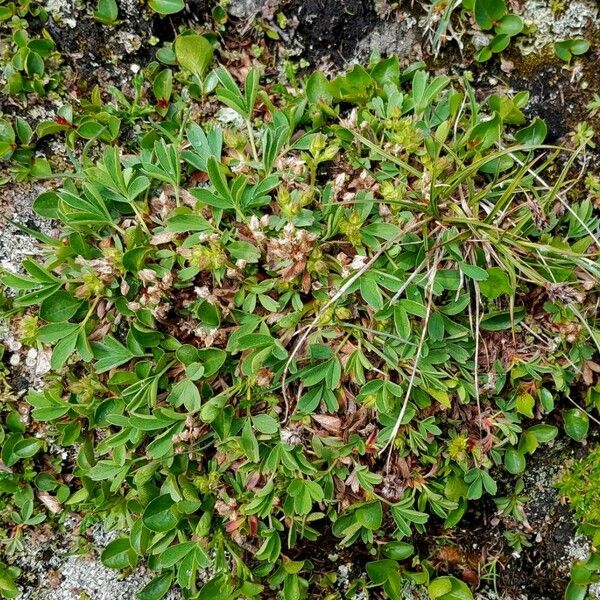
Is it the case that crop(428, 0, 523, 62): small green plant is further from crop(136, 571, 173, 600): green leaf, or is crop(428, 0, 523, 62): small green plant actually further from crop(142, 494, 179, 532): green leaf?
crop(136, 571, 173, 600): green leaf

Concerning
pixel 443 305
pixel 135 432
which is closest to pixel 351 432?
pixel 443 305

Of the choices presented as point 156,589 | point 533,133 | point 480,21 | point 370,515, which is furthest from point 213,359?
point 480,21

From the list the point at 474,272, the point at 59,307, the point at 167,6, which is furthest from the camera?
the point at 167,6

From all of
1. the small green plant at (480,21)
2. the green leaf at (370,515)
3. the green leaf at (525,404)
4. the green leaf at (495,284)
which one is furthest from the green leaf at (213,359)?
the small green plant at (480,21)

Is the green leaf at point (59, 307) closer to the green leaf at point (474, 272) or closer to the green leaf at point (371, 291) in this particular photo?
the green leaf at point (371, 291)

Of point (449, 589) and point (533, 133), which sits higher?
point (533, 133)

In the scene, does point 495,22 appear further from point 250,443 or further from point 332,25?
point 250,443
